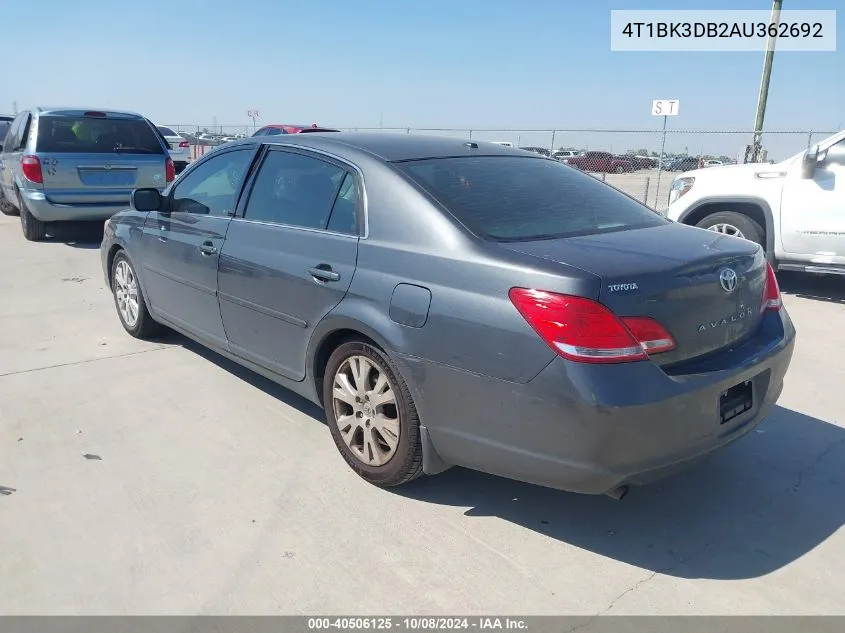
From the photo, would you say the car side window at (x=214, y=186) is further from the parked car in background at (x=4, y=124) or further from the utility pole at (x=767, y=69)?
the utility pole at (x=767, y=69)

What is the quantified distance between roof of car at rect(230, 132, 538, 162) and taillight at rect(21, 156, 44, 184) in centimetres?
621

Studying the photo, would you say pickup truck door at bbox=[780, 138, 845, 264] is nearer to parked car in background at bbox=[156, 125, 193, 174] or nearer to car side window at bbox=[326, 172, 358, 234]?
car side window at bbox=[326, 172, 358, 234]

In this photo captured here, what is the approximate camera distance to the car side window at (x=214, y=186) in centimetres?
418

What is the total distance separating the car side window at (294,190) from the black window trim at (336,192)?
0.02m

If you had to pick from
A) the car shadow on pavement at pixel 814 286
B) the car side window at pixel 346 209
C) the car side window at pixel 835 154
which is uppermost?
the car side window at pixel 835 154

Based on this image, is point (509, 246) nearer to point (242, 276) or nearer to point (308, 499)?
point (308, 499)

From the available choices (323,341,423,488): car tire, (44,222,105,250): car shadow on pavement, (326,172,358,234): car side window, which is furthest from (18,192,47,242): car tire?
(323,341,423,488): car tire

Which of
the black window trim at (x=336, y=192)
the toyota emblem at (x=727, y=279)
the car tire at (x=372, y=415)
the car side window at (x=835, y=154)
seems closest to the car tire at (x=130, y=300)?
the black window trim at (x=336, y=192)

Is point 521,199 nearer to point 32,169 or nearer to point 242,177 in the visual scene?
point 242,177

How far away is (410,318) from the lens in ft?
9.46

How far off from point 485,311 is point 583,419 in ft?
1.75

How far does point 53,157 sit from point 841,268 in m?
9.24

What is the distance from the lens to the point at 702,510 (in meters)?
3.13
